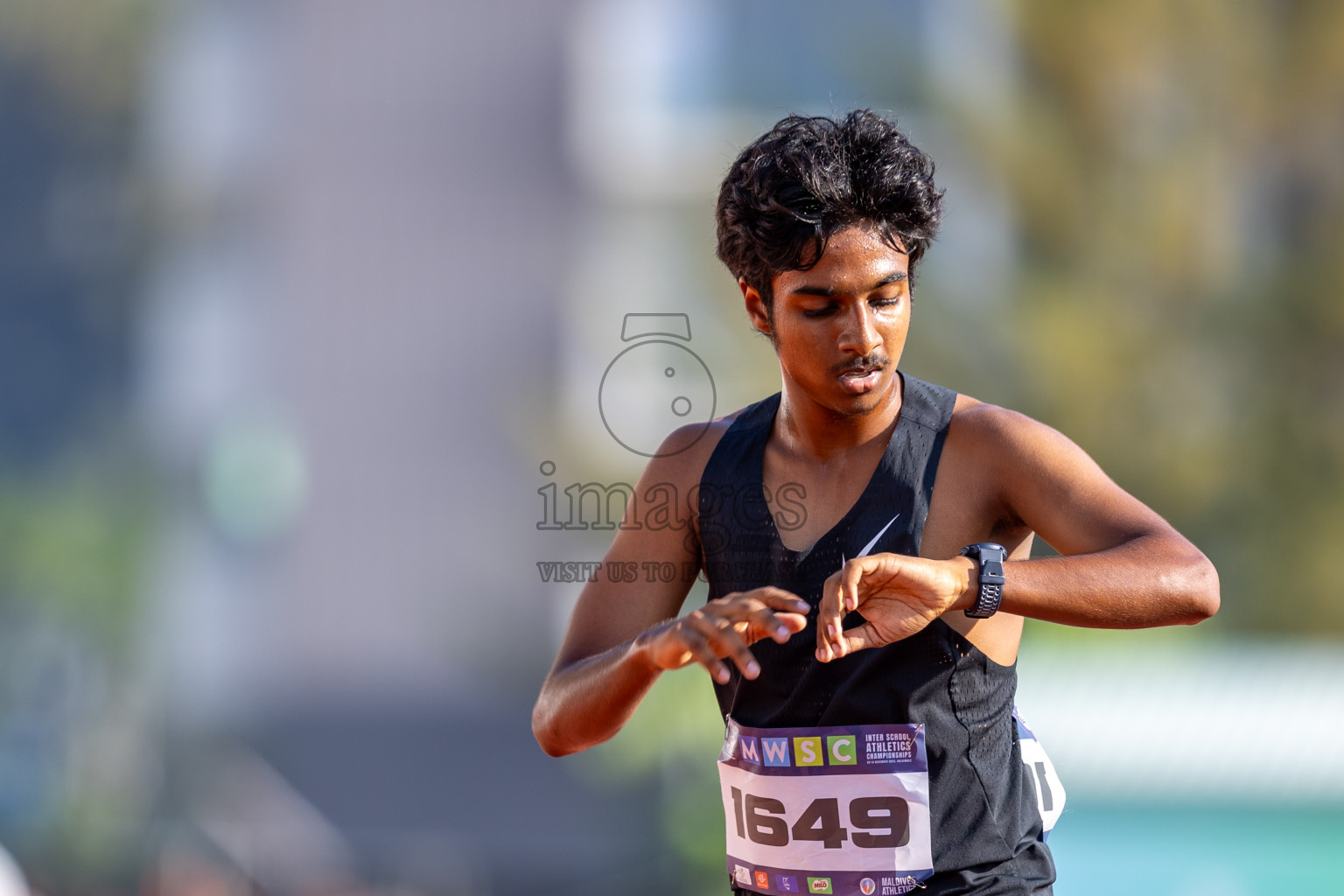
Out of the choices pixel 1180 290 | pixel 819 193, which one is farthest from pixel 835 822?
pixel 1180 290

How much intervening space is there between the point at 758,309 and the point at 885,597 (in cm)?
78

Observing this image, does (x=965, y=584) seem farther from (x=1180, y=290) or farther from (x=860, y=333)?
(x=1180, y=290)

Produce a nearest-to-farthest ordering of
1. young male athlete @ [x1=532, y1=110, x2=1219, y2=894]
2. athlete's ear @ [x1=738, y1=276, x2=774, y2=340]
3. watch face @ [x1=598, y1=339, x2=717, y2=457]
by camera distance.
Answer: young male athlete @ [x1=532, y1=110, x2=1219, y2=894], athlete's ear @ [x1=738, y1=276, x2=774, y2=340], watch face @ [x1=598, y1=339, x2=717, y2=457]

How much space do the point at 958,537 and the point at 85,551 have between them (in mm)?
14435

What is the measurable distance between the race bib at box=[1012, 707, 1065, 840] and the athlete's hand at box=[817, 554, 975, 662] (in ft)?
1.75

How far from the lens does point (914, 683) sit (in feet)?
8.05

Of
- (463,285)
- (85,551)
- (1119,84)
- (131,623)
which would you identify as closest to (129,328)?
(85,551)

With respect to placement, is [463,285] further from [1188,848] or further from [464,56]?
[1188,848]

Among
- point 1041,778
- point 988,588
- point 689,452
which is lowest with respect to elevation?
point 1041,778

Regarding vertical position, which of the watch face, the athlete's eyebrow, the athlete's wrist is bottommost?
the watch face

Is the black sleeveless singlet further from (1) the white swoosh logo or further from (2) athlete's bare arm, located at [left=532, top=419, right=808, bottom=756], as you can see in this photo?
(2) athlete's bare arm, located at [left=532, top=419, right=808, bottom=756]

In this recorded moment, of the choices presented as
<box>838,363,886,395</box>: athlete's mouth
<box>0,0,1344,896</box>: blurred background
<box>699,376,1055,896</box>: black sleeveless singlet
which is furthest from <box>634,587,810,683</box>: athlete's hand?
<box>0,0,1344,896</box>: blurred background

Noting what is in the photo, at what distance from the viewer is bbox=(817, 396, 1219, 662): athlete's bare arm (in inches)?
85.9

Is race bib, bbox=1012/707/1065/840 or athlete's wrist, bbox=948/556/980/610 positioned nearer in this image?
athlete's wrist, bbox=948/556/980/610
